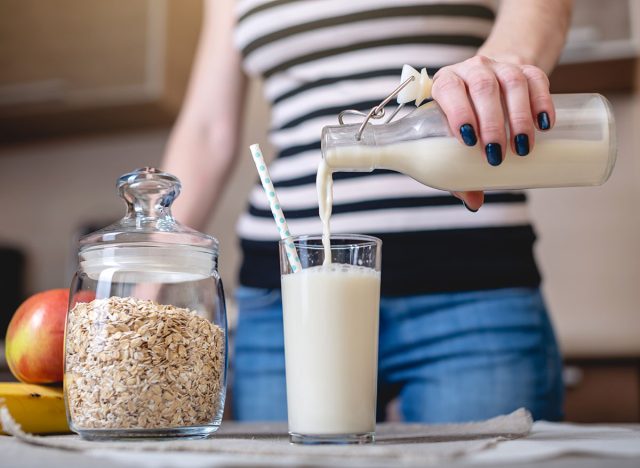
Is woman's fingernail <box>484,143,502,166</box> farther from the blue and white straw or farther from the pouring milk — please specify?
the blue and white straw

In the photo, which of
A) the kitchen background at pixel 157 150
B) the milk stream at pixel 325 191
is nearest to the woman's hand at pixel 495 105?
the milk stream at pixel 325 191

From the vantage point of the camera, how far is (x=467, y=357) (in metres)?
1.00

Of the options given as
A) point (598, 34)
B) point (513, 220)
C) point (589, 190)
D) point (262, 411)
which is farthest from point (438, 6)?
point (589, 190)

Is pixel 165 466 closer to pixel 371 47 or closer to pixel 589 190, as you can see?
pixel 371 47

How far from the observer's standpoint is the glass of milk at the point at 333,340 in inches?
25.9

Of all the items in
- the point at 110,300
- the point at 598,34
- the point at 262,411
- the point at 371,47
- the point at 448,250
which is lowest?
the point at 262,411

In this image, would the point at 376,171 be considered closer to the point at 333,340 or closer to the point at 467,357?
the point at 467,357

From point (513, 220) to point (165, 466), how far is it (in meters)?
0.73

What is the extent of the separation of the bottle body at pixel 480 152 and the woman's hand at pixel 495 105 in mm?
31

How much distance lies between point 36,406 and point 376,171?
1.88 feet

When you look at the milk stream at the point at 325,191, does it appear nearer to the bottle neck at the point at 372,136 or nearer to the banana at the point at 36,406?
the bottle neck at the point at 372,136

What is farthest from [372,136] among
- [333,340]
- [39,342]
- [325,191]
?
[39,342]

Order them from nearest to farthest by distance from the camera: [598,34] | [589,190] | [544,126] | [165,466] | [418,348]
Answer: [165,466]
[544,126]
[418,348]
[598,34]
[589,190]

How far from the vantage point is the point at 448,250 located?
41.5 inches
